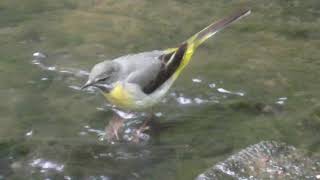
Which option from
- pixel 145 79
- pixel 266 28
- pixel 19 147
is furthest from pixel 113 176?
pixel 266 28

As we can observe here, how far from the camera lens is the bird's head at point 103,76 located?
21.9 ft

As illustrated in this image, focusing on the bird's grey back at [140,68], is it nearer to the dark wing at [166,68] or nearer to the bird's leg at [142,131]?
the dark wing at [166,68]

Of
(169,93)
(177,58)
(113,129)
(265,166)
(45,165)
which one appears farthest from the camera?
(169,93)

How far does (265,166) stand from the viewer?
5.75m

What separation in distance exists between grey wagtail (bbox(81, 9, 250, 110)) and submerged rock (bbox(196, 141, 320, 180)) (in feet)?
4.36

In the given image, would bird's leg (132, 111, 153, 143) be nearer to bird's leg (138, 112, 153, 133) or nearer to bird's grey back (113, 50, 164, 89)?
bird's leg (138, 112, 153, 133)

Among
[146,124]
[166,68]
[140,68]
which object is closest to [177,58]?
[166,68]

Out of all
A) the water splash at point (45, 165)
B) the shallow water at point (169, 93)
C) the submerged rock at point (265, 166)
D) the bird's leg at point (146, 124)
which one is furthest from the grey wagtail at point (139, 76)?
the submerged rock at point (265, 166)

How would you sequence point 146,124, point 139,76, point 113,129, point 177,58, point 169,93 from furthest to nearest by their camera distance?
point 169,93 → point 177,58 → point 139,76 → point 146,124 → point 113,129

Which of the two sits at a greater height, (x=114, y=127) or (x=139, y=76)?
(x=139, y=76)

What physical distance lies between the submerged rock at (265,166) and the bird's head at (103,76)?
4.78 ft

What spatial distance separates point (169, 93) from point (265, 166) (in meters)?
1.96

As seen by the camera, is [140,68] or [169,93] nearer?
[140,68]

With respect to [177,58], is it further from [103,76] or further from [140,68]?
[103,76]
